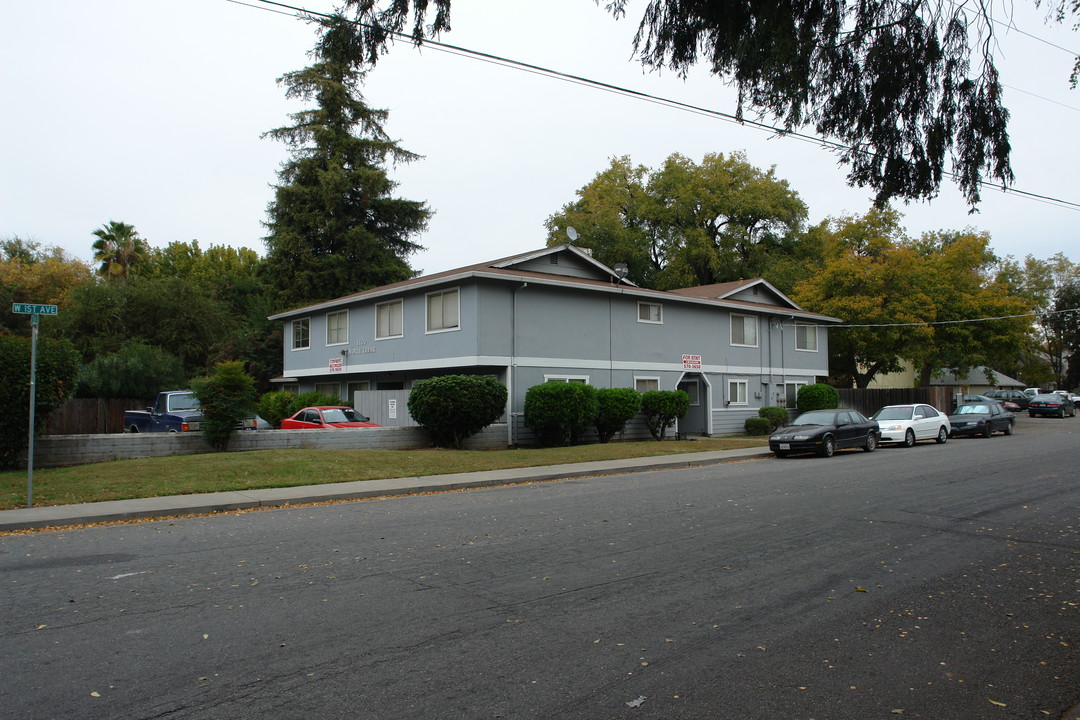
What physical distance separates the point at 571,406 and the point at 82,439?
13124 mm

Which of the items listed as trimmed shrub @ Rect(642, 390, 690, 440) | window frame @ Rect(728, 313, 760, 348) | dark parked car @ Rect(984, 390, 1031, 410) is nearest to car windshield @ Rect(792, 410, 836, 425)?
trimmed shrub @ Rect(642, 390, 690, 440)

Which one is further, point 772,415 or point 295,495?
point 772,415

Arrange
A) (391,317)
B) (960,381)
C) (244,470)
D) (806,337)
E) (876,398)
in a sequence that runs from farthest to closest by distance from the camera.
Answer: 1. (960,381)
2. (876,398)
3. (806,337)
4. (391,317)
5. (244,470)

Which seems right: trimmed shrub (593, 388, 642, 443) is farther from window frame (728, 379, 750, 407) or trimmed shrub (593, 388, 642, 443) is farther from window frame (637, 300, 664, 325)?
window frame (728, 379, 750, 407)

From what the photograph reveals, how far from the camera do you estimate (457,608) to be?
20.7ft

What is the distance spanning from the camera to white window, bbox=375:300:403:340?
2761 centimetres

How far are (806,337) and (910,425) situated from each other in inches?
418

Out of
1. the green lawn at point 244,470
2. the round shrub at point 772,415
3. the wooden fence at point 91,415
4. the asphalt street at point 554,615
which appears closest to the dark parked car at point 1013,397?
the round shrub at point 772,415

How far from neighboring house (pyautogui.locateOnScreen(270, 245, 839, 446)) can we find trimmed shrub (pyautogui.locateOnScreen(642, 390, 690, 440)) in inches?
54.3

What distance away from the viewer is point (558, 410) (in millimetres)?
23688

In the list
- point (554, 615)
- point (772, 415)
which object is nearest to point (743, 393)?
point (772, 415)

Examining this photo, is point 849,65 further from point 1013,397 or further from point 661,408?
point 1013,397

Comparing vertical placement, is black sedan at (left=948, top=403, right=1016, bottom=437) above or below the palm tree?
below

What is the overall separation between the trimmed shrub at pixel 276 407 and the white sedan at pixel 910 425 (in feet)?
74.0
